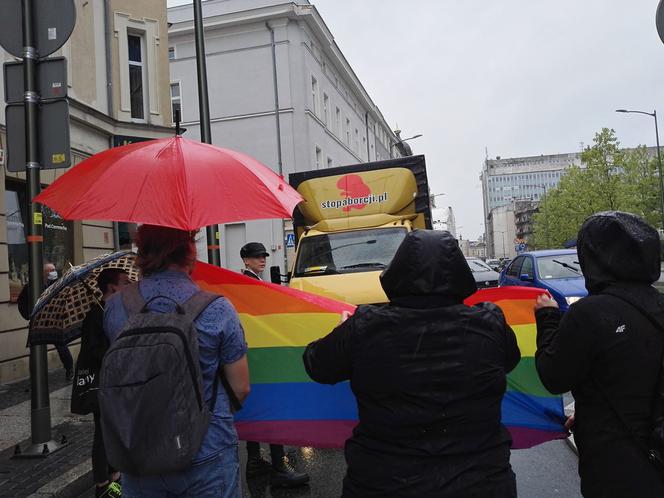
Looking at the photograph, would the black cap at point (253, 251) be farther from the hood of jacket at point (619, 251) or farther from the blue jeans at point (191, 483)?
the hood of jacket at point (619, 251)

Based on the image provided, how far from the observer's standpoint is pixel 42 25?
535 centimetres

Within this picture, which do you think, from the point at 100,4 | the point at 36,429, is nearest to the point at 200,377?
the point at 36,429

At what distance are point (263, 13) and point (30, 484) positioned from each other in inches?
1008

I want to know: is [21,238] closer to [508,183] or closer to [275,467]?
[275,467]

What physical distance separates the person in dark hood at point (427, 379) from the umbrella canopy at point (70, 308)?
2.22 meters

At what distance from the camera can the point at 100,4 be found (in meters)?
12.3

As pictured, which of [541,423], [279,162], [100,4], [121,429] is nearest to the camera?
[121,429]

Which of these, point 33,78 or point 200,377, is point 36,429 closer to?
point 33,78

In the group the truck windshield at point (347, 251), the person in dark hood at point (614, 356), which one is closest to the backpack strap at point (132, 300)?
the person in dark hood at point (614, 356)

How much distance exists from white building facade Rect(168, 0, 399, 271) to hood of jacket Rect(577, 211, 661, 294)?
22.3m

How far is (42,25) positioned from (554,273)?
30.5ft

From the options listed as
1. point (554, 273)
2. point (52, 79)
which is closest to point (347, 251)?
point (52, 79)

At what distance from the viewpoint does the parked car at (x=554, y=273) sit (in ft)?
30.9

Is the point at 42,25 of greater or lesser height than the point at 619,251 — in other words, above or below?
above
